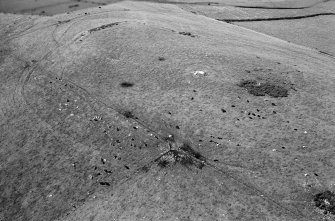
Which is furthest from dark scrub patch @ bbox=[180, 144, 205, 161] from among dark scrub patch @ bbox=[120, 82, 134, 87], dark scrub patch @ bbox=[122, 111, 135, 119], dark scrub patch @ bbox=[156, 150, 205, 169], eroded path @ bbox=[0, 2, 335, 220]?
dark scrub patch @ bbox=[120, 82, 134, 87]

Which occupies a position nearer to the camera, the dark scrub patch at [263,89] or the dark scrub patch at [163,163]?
the dark scrub patch at [163,163]

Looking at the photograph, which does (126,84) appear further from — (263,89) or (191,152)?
(263,89)

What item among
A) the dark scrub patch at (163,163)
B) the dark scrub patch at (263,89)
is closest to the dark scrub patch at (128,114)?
the dark scrub patch at (163,163)

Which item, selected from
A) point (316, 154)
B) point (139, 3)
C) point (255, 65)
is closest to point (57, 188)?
point (316, 154)

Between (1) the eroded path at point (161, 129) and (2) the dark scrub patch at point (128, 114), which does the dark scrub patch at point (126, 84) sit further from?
(2) the dark scrub patch at point (128, 114)

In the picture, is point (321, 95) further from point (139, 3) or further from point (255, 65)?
point (139, 3)

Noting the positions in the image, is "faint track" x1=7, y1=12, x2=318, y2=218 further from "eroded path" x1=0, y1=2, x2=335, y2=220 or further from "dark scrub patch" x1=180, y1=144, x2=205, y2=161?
"dark scrub patch" x1=180, y1=144, x2=205, y2=161

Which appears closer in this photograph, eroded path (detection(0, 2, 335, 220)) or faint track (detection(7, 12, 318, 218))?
faint track (detection(7, 12, 318, 218))
